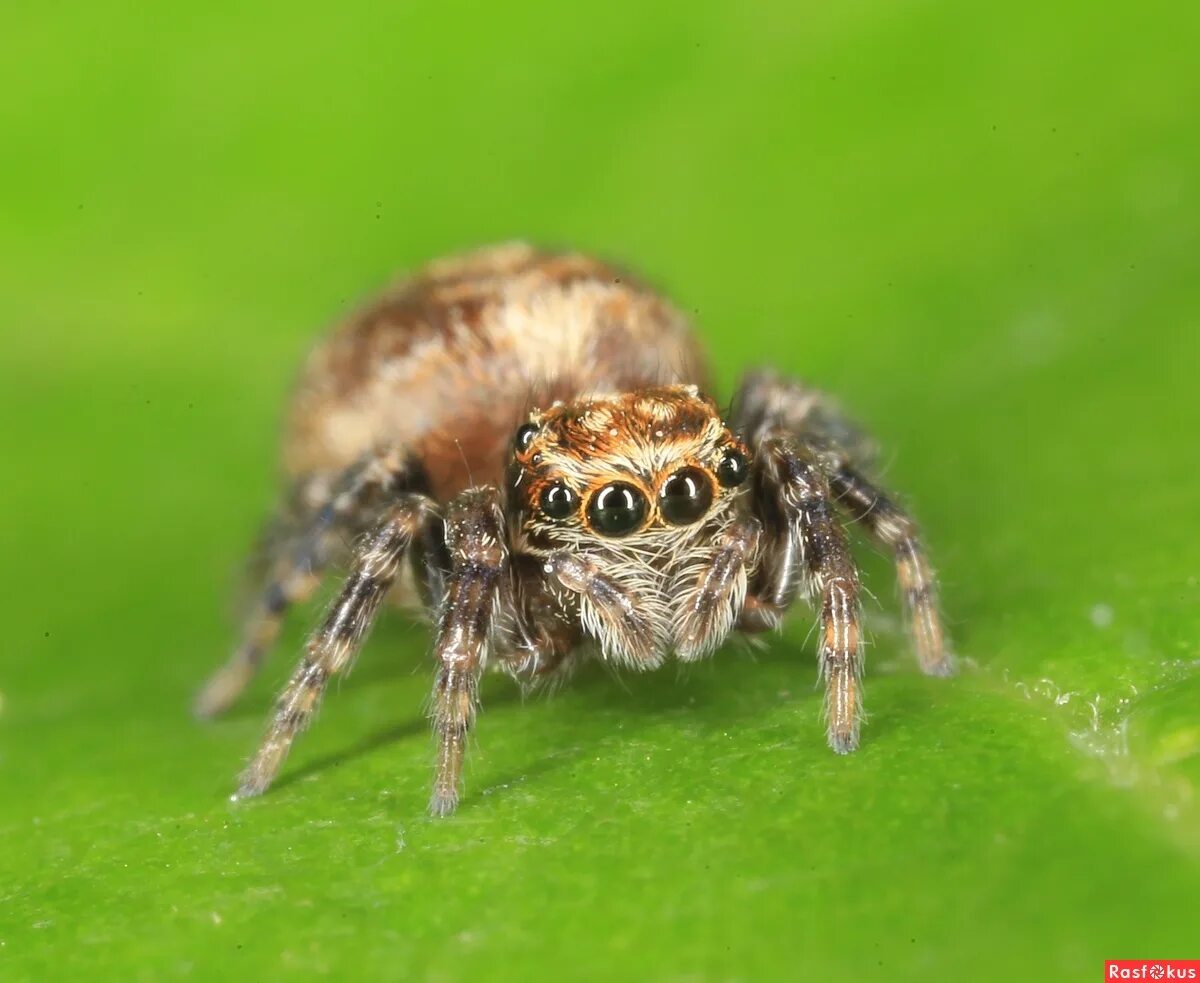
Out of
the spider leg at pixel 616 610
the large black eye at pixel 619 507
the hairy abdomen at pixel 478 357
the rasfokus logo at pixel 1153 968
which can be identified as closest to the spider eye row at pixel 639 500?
the large black eye at pixel 619 507

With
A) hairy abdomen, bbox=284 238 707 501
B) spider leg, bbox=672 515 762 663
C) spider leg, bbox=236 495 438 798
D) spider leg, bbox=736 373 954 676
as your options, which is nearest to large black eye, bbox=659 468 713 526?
spider leg, bbox=672 515 762 663

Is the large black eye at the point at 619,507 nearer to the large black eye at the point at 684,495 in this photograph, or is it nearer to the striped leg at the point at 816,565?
the large black eye at the point at 684,495

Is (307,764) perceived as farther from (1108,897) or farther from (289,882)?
(1108,897)

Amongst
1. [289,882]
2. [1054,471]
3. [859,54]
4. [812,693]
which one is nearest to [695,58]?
[859,54]

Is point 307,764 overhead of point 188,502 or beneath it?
beneath

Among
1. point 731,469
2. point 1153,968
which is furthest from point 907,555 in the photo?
point 1153,968

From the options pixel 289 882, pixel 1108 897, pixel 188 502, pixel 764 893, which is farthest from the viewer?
pixel 188 502
